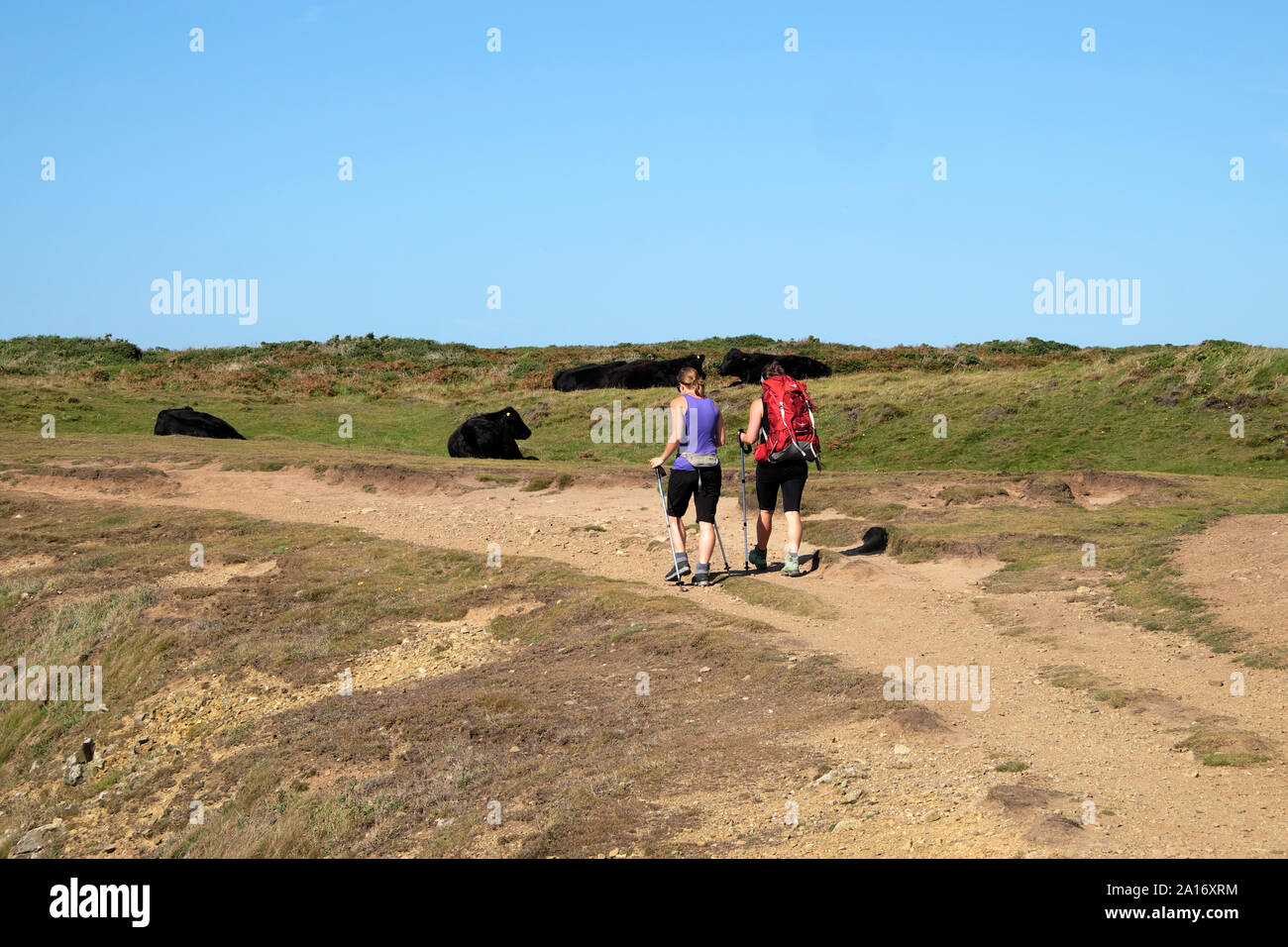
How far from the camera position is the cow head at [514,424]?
1113 inches

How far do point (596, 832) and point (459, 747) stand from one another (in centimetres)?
237

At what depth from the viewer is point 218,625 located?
12789 mm

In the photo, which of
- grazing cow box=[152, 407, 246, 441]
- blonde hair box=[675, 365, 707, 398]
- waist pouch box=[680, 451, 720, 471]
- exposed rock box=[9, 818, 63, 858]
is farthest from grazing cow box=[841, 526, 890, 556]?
grazing cow box=[152, 407, 246, 441]

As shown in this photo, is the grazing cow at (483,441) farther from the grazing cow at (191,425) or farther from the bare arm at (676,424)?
the bare arm at (676,424)

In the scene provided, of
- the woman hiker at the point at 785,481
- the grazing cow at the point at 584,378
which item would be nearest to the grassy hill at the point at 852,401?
the grazing cow at the point at 584,378

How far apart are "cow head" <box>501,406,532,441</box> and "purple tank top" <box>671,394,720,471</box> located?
16520mm

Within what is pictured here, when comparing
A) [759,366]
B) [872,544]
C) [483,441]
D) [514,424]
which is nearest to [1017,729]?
[872,544]

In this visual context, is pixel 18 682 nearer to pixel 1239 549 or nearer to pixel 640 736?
pixel 640 736

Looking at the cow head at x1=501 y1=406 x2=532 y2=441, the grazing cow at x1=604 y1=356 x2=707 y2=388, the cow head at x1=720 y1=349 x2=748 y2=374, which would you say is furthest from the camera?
the cow head at x1=720 y1=349 x2=748 y2=374

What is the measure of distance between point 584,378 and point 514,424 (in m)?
9.57

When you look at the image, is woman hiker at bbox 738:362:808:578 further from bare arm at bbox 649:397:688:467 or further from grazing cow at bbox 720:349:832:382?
grazing cow at bbox 720:349:832:382

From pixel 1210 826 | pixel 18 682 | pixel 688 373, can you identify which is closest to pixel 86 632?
pixel 18 682

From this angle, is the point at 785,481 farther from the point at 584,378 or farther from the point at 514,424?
the point at 584,378

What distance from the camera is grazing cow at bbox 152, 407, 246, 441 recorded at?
29016mm
